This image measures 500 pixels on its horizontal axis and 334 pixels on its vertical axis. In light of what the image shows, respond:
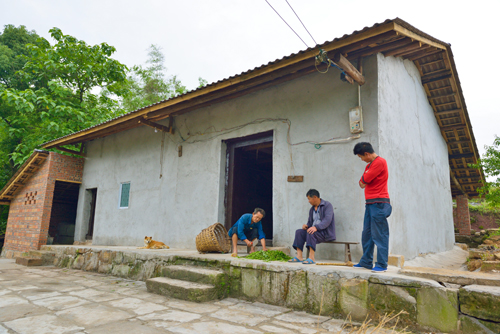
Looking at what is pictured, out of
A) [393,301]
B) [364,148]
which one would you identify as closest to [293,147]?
[364,148]

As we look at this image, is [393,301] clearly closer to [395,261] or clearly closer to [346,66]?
[395,261]

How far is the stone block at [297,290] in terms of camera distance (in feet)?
13.0

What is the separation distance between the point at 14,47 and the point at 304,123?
61.2 feet

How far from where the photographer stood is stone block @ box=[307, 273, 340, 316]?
3.72 meters

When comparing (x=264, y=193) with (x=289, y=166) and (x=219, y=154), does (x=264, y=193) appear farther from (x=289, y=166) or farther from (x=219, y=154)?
(x=289, y=166)

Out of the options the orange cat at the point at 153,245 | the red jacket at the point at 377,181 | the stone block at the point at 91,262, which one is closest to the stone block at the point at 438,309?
the red jacket at the point at 377,181

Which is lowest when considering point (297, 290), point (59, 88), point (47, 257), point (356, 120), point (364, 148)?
point (47, 257)

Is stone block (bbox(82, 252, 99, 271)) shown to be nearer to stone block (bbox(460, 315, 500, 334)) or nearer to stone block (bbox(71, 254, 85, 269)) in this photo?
stone block (bbox(71, 254, 85, 269))

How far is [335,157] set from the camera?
5410 millimetres

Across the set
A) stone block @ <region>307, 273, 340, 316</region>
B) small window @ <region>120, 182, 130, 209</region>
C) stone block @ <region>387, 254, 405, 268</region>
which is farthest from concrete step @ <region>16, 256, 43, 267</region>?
stone block @ <region>387, 254, 405, 268</region>

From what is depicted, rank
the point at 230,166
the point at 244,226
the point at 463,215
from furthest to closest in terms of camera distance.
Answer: the point at 463,215 → the point at 230,166 → the point at 244,226

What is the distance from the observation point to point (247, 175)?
7.96 metres

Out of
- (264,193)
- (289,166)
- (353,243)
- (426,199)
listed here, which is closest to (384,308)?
(353,243)

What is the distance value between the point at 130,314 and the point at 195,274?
125 centimetres
